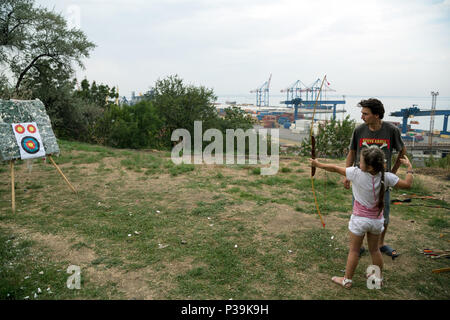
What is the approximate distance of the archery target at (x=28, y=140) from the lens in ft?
19.9

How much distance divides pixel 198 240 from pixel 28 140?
4.45 meters

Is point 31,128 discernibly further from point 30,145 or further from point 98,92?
point 98,92

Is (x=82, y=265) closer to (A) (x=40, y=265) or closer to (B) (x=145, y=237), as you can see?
(A) (x=40, y=265)

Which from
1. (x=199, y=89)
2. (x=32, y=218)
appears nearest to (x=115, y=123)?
(x=199, y=89)

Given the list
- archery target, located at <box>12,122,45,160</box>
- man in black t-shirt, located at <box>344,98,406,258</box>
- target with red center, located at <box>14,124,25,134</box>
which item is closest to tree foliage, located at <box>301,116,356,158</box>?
man in black t-shirt, located at <box>344,98,406,258</box>

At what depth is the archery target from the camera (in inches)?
238

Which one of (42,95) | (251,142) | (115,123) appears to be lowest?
(251,142)

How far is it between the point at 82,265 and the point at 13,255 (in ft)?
3.24

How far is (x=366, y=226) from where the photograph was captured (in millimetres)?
2924

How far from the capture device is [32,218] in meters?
5.10

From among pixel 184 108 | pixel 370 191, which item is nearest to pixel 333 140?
pixel 184 108

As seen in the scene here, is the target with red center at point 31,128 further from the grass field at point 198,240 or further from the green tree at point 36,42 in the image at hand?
the green tree at point 36,42

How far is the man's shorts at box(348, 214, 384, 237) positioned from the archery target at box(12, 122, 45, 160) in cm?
626
